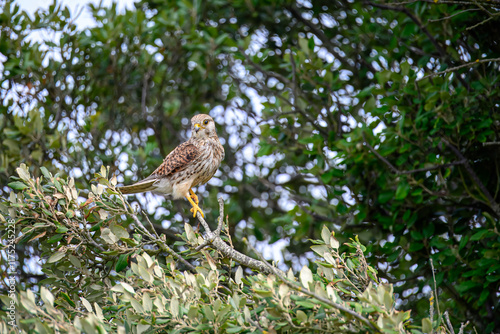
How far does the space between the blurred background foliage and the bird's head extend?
0.52 meters

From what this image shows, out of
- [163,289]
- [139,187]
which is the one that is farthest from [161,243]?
[139,187]

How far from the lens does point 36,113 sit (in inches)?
182

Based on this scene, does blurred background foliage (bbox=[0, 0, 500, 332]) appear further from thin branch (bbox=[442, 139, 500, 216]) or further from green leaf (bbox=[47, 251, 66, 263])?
green leaf (bbox=[47, 251, 66, 263])

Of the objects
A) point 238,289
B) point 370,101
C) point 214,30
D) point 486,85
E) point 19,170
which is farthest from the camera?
point 214,30

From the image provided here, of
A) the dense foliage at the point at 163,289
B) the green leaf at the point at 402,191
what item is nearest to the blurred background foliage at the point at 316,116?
the green leaf at the point at 402,191

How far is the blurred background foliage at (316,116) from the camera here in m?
3.91

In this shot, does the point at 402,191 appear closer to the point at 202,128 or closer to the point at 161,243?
the point at 202,128

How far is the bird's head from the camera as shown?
447cm

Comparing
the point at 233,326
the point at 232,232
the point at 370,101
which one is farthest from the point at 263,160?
the point at 233,326

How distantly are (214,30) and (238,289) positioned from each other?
3.66m

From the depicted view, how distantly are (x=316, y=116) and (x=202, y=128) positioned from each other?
1.11m

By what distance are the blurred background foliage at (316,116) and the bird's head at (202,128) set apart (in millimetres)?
519

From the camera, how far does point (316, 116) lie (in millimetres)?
4855

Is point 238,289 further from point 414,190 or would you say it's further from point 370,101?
point 370,101
